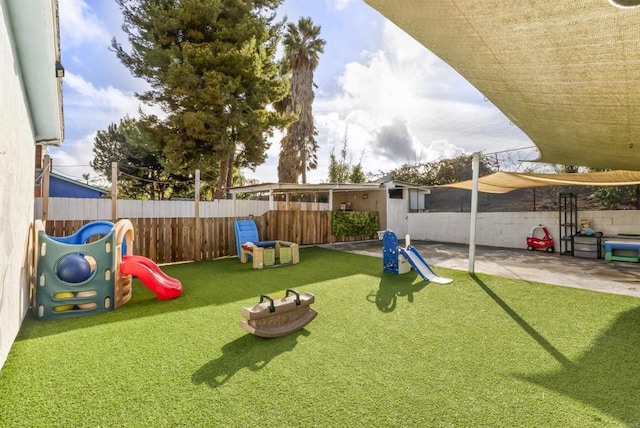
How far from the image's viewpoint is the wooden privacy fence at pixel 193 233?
7754mm

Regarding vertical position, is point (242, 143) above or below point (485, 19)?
above

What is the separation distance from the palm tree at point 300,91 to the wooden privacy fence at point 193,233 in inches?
325

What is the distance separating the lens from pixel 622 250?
8.34m

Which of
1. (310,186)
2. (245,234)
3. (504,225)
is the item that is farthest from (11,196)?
(504,225)

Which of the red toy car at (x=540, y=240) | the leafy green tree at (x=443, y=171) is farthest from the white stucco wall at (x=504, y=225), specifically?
the leafy green tree at (x=443, y=171)

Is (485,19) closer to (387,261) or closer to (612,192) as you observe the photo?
(387,261)

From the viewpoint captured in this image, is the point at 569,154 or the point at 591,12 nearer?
the point at 591,12

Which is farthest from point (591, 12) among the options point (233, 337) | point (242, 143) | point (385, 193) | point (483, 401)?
point (242, 143)

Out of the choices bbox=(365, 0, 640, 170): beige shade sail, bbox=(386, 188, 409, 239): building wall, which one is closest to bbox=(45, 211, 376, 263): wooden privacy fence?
bbox=(386, 188, 409, 239): building wall

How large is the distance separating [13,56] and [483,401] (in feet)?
17.1

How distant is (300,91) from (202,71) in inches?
314

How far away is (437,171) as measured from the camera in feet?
60.5

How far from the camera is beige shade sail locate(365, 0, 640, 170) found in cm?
209

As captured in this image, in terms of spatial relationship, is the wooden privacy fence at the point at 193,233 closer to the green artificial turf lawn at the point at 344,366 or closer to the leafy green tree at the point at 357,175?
the green artificial turf lawn at the point at 344,366
